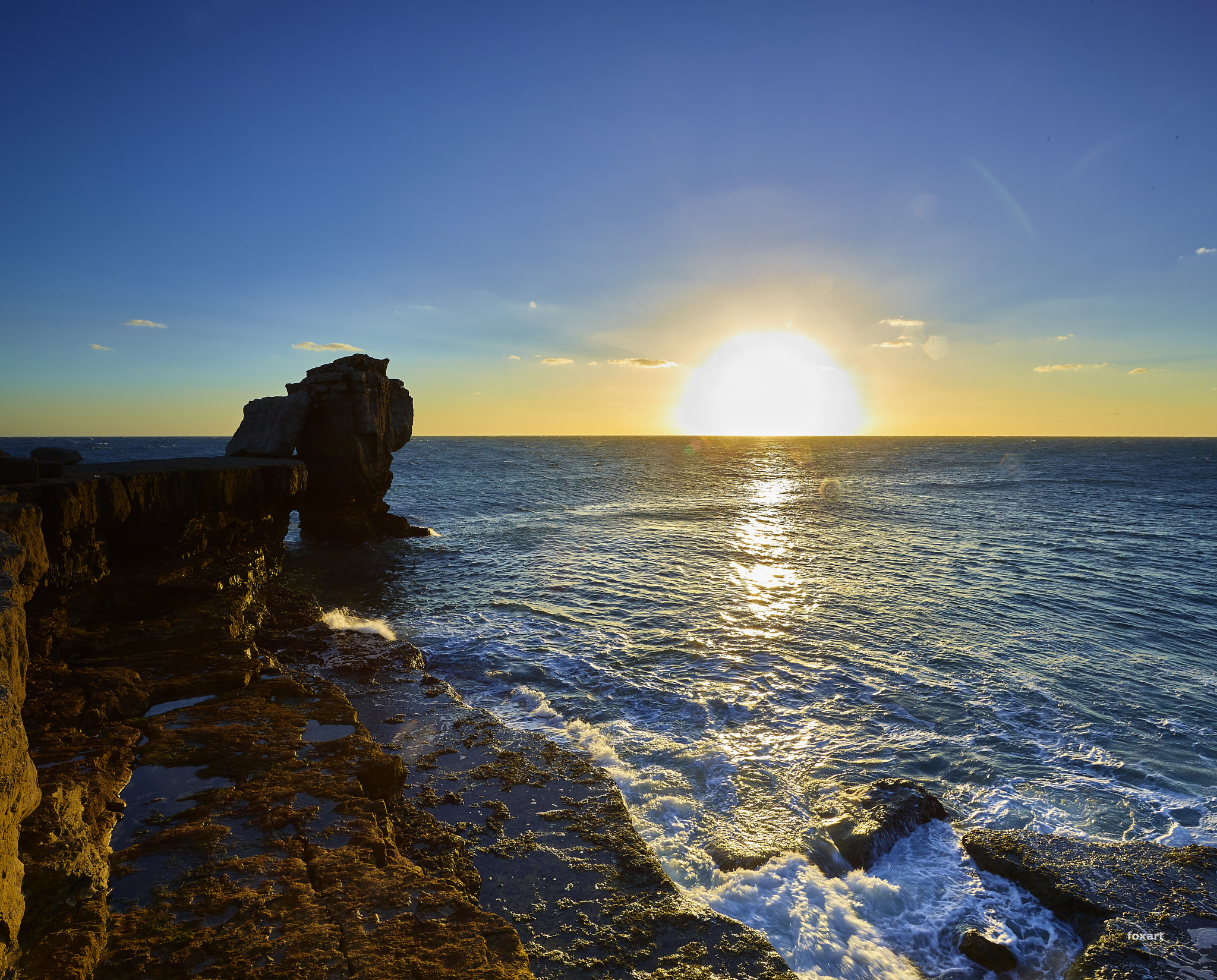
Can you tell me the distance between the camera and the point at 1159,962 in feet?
18.9

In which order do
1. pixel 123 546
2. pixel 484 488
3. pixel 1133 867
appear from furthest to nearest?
1. pixel 484 488
2. pixel 123 546
3. pixel 1133 867

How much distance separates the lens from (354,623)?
1553 centimetres

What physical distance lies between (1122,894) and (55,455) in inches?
808

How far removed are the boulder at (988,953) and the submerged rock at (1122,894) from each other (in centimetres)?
53

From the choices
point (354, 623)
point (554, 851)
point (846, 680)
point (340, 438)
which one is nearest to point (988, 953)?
point (554, 851)

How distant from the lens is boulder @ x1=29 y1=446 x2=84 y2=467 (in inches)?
482

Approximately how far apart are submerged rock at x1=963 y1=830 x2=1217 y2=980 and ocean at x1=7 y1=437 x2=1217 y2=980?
0.89 ft

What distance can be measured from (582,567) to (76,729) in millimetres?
16530

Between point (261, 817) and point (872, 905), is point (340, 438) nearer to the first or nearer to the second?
point (261, 817)

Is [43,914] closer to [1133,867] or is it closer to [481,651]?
[481,651]

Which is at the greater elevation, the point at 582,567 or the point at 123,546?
the point at 123,546

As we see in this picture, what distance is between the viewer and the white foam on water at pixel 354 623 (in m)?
14.7

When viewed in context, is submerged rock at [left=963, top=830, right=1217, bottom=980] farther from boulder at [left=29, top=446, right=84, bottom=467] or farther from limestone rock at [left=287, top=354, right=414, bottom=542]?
limestone rock at [left=287, top=354, right=414, bottom=542]

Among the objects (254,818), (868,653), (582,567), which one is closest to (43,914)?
(254,818)
